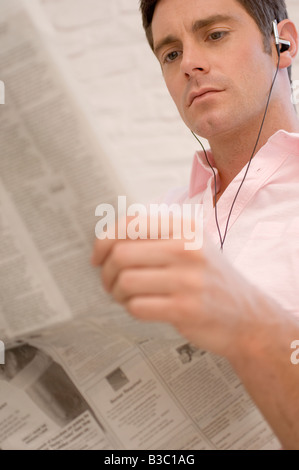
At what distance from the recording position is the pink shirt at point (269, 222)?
679 mm

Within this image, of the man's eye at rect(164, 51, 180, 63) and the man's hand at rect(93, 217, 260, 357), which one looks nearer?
the man's hand at rect(93, 217, 260, 357)

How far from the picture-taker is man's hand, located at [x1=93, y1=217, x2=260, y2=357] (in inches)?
14.7

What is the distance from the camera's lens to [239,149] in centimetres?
94

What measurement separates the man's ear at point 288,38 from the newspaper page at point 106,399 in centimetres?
64

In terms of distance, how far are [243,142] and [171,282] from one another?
0.61 metres

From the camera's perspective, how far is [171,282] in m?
0.37

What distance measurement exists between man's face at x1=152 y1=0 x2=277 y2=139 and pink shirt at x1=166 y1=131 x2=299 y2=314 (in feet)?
0.32

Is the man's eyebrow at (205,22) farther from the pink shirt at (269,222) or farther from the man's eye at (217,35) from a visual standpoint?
the pink shirt at (269,222)

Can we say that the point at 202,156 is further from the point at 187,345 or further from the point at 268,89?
the point at 187,345

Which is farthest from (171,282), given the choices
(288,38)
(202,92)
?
(288,38)

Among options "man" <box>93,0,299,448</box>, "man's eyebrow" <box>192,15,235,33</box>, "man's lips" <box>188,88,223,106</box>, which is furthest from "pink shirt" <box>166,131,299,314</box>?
"man's eyebrow" <box>192,15,235,33</box>

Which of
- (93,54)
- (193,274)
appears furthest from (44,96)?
(93,54)

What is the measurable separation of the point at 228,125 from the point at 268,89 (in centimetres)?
12

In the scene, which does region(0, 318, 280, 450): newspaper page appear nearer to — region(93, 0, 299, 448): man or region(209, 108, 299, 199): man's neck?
region(93, 0, 299, 448): man
